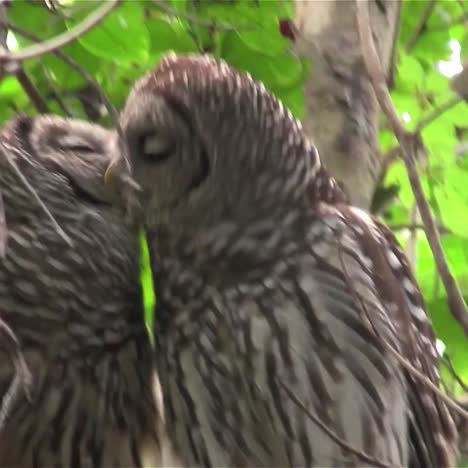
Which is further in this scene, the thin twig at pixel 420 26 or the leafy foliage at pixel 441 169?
the thin twig at pixel 420 26

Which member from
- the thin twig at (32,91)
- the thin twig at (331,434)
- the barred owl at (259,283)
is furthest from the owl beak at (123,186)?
the thin twig at (331,434)

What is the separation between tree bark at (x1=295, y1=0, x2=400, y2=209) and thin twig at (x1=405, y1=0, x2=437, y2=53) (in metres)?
0.16

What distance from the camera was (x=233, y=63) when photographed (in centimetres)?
139

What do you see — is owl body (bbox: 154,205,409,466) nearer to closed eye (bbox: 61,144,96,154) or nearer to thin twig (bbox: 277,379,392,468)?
thin twig (bbox: 277,379,392,468)

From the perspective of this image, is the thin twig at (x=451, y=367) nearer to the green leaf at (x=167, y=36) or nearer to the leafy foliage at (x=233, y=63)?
the leafy foliage at (x=233, y=63)

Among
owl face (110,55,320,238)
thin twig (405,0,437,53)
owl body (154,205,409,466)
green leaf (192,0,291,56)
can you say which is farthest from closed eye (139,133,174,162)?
thin twig (405,0,437,53)

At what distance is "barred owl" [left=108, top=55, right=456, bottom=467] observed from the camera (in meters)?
1.15

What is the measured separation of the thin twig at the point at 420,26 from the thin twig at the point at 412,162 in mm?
488

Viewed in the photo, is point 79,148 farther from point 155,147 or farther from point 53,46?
point 53,46

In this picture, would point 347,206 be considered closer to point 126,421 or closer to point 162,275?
point 162,275

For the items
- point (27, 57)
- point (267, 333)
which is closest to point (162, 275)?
point (267, 333)

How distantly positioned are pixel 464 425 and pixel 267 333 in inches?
13.4

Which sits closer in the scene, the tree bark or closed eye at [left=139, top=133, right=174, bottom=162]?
closed eye at [left=139, top=133, right=174, bottom=162]

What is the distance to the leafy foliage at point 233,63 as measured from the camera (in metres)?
1.29
